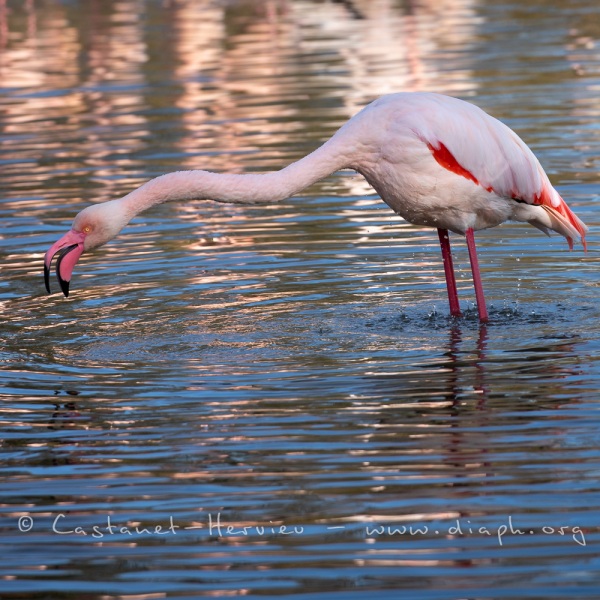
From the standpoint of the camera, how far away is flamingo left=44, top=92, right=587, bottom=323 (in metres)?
7.46

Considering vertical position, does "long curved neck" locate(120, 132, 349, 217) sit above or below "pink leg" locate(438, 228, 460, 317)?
above

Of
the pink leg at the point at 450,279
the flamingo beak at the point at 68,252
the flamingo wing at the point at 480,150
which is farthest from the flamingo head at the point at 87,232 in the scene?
the pink leg at the point at 450,279

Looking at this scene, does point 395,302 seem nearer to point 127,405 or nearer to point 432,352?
point 432,352

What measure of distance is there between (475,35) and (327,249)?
46.5 ft

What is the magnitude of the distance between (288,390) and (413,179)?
157cm

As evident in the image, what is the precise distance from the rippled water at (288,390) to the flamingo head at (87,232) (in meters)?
0.60

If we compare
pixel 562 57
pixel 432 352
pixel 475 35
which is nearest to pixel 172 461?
pixel 432 352

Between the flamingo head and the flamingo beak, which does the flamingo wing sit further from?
the flamingo beak

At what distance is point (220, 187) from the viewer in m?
7.48

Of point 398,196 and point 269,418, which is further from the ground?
point 398,196

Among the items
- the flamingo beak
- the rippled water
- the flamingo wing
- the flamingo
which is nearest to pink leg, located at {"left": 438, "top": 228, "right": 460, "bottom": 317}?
the flamingo

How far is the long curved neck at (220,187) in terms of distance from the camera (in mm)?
7438

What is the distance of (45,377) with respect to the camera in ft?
24.7

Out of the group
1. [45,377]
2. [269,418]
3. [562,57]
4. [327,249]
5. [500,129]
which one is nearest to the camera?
[269,418]
